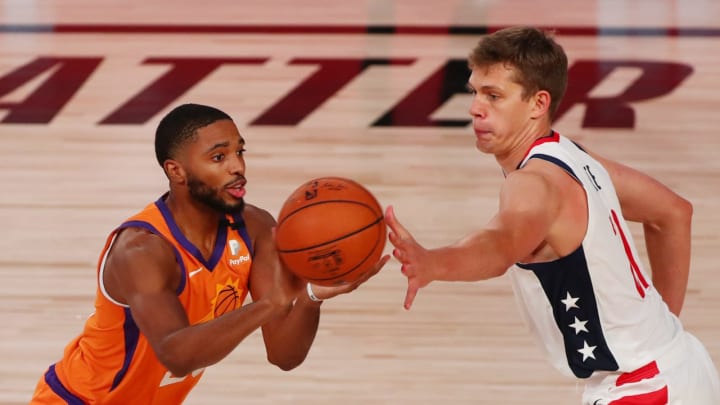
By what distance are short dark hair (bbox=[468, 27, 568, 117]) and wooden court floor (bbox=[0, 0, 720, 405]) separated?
66.0 inches

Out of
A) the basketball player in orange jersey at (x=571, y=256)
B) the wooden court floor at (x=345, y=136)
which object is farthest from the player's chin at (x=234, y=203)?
the wooden court floor at (x=345, y=136)

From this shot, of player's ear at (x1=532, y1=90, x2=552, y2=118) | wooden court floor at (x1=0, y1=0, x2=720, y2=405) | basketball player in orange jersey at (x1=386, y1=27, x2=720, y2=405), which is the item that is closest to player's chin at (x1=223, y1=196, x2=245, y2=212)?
basketball player in orange jersey at (x1=386, y1=27, x2=720, y2=405)

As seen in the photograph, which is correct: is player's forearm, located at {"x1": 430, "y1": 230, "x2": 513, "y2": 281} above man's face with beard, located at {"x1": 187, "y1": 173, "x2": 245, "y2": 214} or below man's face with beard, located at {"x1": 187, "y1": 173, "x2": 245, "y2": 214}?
above

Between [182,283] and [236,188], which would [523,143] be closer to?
[236,188]

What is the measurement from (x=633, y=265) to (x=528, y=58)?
1.98 ft

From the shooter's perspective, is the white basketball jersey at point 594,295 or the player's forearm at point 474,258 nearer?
the player's forearm at point 474,258

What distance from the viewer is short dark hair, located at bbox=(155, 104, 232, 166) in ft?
10.4

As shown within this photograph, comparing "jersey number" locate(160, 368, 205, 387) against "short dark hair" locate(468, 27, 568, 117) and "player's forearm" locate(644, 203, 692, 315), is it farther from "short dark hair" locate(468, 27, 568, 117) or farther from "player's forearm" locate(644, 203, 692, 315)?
"player's forearm" locate(644, 203, 692, 315)

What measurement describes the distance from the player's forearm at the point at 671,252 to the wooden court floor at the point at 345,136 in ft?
3.12

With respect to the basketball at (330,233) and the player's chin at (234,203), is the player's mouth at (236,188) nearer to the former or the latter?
the player's chin at (234,203)

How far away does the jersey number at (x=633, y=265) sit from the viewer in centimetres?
306

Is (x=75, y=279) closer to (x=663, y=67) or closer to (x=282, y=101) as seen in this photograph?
(x=282, y=101)

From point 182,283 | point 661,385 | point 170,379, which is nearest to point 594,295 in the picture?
point 661,385

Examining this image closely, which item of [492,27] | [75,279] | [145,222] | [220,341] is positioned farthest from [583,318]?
[492,27]
